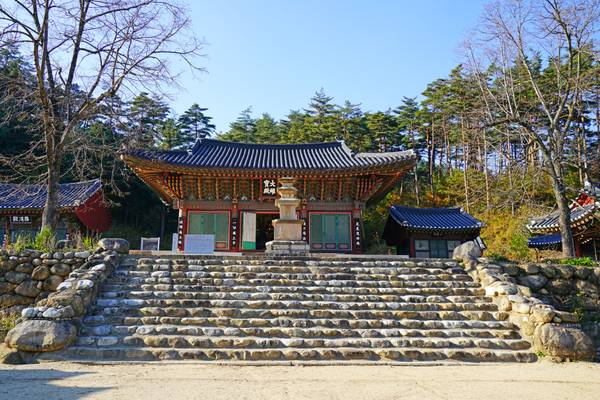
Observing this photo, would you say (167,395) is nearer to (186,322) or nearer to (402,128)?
(186,322)

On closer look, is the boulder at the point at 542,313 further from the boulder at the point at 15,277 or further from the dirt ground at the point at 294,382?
the boulder at the point at 15,277

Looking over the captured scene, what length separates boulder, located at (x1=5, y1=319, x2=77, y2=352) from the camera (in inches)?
240

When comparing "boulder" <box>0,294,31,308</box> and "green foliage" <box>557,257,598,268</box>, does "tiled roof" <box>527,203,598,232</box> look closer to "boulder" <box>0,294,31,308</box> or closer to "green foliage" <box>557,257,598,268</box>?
"green foliage" <box>557,257,598,268</box>

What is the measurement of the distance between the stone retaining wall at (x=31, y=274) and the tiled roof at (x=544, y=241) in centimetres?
1795

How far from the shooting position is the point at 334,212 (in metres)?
17.1

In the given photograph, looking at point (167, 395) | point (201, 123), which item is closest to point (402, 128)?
point (201, 123)

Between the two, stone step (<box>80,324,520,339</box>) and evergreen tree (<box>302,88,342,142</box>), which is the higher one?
evergreen tree (<box>302,88,342,142</box>)

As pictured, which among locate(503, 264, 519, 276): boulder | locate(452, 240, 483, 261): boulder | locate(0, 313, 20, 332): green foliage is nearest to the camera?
locate(0, 313, 20, 332): green foliage

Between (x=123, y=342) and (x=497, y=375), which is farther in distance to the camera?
(x=123, y=342)

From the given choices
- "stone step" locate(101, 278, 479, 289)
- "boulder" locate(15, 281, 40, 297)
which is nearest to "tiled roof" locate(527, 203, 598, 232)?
"stone step" locate(101, 278, 479, 289)

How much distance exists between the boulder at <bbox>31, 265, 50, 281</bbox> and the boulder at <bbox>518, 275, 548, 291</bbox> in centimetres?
1034

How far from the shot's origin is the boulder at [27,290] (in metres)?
8.88

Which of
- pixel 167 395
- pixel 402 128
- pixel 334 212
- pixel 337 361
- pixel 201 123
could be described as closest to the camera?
pixel 167 395

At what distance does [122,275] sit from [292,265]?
12.1 ft
